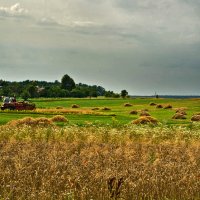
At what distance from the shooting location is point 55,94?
17788 cm

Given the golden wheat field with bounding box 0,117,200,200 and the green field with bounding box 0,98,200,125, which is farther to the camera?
the green field with bounding box 0,98,200,125

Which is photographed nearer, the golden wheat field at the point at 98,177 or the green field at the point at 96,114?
the golden wheat field at the point at 98,177

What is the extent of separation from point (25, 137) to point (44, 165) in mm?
9933

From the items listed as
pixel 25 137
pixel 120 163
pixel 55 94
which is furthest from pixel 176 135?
pixel 55 94

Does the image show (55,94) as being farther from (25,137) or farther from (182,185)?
(182,185)

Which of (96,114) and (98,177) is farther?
(96,114)

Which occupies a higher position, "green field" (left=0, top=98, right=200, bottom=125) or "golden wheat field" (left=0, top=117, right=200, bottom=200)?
"golden wheat field" (left=0, top=117, right=200, bottom=200)

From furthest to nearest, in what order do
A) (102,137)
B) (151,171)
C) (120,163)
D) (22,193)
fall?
(102,137)
(120,163)
(151,171)
(22,193)

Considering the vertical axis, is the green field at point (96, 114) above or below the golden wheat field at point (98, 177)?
below

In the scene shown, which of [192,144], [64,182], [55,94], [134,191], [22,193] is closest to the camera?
[22,193]

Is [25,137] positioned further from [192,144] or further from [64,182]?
[64,182]

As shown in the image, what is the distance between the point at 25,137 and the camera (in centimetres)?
2155

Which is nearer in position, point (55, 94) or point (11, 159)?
point (11, 159)

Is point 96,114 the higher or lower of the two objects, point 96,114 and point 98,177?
the lower
